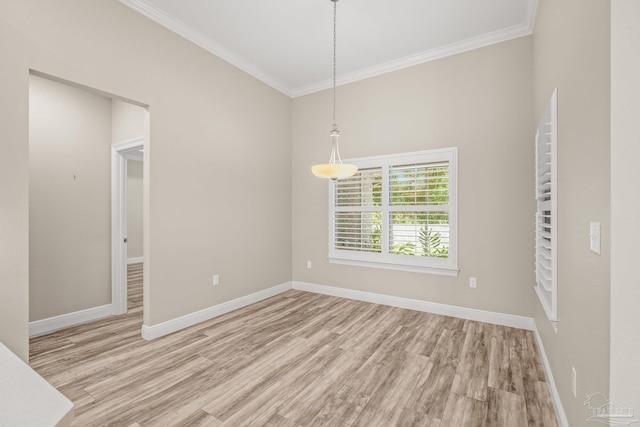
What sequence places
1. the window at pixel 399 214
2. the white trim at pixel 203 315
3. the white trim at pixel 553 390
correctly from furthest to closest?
the window at pixel 399 214, the white trim at pixel 203 315, the white trim at pixel 553 390

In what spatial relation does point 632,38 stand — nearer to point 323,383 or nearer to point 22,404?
point 22,404

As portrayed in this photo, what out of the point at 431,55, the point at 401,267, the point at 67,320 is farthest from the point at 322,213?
the point at 67,320

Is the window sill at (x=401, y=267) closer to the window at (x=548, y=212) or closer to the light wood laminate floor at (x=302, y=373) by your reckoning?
the light wood laminate floor at (x=302, y=373)

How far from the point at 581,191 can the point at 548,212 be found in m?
1.01

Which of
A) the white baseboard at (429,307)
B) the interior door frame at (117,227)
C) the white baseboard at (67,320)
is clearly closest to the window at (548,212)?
the white baseboard at (429,307)

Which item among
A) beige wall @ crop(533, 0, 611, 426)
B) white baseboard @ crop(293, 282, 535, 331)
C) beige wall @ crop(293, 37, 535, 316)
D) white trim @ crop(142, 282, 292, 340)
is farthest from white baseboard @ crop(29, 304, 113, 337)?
beige wall @ crop(533, 0, 611, 426)

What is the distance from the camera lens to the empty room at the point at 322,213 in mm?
1345

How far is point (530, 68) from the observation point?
310cm

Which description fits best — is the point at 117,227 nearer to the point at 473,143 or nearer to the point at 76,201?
the point at 76,201

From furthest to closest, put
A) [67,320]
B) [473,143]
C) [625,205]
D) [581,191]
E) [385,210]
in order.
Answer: [385,210] → [473,143] → [67,320] → [581,191] → [625,205]

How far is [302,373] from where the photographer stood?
7.64ft

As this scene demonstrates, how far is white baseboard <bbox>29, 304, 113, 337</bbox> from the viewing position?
119 inches

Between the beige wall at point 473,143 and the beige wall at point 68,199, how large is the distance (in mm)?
3139

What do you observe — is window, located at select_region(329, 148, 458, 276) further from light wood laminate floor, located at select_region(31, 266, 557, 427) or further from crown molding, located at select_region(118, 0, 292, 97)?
crown molding, located at select_region(118, 0, 292, 97)
